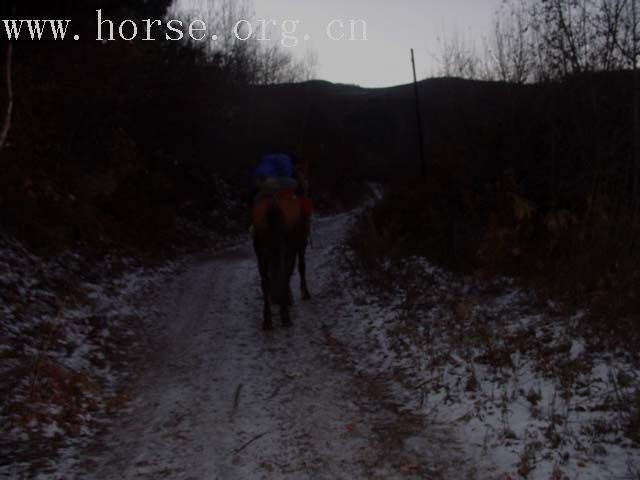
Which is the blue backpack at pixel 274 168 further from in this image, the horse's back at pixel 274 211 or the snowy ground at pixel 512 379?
the snowy ground at pixel 512 379

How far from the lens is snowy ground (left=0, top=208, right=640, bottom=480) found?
4.25 meters

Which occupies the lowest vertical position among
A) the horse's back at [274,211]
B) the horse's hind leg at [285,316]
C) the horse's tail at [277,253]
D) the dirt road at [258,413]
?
the dirt road at [258,413]

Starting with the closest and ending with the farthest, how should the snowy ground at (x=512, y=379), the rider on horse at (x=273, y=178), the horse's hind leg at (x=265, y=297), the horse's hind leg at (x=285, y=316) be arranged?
the snowy ground at (x=512, y=379) < the rider on horse at (x=273, y=178) < the horse's hind leg at (x=265, y=297) < the horse's hind leg at (x=285, y=316)

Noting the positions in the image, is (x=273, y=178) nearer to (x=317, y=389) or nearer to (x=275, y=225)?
(x=275, y=225)

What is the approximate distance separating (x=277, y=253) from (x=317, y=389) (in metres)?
2.60

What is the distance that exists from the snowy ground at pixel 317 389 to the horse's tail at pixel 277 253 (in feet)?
2.01

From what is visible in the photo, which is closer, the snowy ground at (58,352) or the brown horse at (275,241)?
the snowy ground at (58,352)

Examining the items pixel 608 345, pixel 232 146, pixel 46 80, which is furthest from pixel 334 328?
pixel 232 146

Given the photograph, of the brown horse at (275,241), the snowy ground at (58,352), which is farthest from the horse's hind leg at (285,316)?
the snowy ground at (58,352)

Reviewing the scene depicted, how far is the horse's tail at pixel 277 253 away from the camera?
26.5 feet

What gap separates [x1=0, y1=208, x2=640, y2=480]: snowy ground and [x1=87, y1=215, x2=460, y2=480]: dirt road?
Answer: 0.07ft

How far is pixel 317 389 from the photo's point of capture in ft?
19.4

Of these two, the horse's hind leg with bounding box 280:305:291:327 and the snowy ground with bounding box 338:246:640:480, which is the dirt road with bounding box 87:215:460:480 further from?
the snowy ground with bounding box 338:246:640:480

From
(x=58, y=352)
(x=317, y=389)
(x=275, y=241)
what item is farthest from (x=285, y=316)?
(x=58, y=352)
